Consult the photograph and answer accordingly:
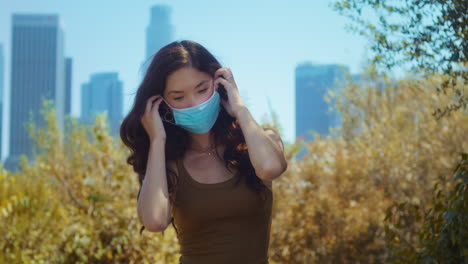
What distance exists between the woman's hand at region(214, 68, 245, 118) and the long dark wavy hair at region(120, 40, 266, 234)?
0.13 feet

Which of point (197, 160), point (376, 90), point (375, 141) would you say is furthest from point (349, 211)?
point (376, 90)

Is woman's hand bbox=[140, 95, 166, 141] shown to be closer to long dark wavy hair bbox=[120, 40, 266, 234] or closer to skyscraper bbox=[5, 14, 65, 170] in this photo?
long dark wavy hair bbox=[120, 40, 266, 234]

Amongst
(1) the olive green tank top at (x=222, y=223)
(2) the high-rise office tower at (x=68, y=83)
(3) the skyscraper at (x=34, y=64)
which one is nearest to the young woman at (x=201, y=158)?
(1) the olive green tank top at (x=222, y=223)

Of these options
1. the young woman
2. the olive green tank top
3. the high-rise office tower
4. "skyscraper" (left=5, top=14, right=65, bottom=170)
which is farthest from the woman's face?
the high-rise office tower

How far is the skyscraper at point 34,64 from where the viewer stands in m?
170

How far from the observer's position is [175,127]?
8.63ft

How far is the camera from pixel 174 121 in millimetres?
2570

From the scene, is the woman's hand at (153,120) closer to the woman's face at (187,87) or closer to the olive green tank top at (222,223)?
the woman's face at (187,87)

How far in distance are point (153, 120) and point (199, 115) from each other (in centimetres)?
23

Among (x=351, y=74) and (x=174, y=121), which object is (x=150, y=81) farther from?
(x=351, y=74)

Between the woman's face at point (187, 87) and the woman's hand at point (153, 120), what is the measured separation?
9 cm

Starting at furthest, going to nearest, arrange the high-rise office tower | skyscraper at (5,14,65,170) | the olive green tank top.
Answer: the high-rise office tower < skyscraper at (5,14,65,170) < the olive green tank top

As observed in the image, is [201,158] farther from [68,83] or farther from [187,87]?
[68,83]

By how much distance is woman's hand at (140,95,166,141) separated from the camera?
2445mm
